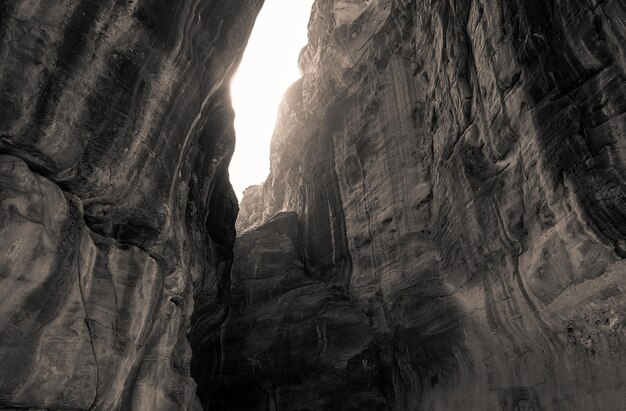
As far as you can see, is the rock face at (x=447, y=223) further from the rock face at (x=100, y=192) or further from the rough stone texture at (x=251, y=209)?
the rough stone texture at (x=251, y=209)

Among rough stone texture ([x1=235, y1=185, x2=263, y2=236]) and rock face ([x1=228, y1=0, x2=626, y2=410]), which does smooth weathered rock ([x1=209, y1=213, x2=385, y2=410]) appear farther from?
rough stone texture ([x1=235, y1=185, x2=263, y2=236])

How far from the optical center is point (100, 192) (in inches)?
432

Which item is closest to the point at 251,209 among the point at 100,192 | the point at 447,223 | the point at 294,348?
the point at 294,348

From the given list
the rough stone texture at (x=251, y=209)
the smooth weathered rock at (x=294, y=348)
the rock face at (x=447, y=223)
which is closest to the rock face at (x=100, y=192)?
the smooth weathered rock at (x=294, y=348)

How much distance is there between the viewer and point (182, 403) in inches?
485

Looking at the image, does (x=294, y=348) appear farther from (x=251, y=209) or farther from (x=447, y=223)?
(x=251, y=209)

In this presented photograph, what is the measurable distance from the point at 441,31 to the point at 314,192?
10715mm

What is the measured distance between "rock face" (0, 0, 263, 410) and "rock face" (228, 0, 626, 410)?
23.3 feet

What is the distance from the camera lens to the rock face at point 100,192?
9.11 metres

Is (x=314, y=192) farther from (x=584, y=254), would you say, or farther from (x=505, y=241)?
(x=584, y=254)

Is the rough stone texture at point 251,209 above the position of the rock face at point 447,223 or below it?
above

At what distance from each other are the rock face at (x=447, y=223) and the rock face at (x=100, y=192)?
7112mm

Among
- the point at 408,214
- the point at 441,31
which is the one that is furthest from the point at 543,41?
the point at 408,214

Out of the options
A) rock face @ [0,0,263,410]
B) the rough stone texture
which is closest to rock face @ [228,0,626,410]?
rock face @ [0,0,263,410]
